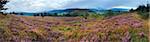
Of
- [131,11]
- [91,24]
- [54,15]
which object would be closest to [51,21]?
[54,15]

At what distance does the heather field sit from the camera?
2020 cm

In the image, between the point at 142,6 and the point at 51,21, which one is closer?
the point at 142,6

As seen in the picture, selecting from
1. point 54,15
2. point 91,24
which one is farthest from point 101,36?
point 54,15

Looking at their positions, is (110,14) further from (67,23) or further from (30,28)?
(30,28)

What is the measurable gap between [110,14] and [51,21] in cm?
258

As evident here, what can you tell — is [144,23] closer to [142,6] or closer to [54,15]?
[142,6]

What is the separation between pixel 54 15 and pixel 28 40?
166cm

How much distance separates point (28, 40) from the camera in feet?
67.8

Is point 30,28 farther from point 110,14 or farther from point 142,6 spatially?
point 142,6

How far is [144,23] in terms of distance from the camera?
20.1 meters

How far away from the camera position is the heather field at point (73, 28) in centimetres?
2020

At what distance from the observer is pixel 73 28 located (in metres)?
21.2

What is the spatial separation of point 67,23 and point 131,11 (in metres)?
2.75

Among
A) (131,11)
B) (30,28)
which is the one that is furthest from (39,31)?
(131,11)
